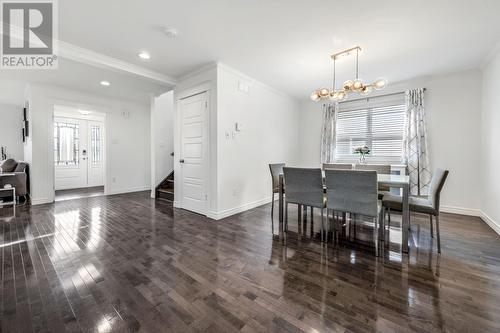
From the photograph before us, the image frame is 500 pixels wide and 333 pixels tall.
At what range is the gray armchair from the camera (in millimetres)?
4324

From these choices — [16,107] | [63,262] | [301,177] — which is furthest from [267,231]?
[16,107]

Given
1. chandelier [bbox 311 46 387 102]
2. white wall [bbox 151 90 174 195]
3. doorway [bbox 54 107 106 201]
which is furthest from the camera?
doorway [bbox 54 107 106 201]

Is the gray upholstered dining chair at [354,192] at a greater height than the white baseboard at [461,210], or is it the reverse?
the gray upholstered dining chair at [354,192]

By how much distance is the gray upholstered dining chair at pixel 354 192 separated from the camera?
7.32ft

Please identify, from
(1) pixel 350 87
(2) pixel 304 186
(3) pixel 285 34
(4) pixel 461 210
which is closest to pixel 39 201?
(2) pixel 304 186

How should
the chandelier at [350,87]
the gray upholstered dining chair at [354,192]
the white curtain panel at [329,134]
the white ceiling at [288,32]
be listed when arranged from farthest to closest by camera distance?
the white curtain panel at [329,134] → the chandelier at [350,87] → the gray upholstered dining chair at [354,192] → the white ceiling at [288,32]

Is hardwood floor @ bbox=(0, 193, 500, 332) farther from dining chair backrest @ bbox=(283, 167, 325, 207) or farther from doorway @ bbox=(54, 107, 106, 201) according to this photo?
doorway @ bbox=(54, 107, 106, 201)

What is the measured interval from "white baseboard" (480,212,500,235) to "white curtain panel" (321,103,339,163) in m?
2.63

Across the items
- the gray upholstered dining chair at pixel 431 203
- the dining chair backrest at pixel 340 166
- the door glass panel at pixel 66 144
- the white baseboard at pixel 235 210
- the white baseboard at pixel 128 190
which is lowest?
the white baseboard at pixel 235 210

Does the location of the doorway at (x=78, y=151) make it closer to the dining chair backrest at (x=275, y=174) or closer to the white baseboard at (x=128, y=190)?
the white baseboard at (x=128, y=190)

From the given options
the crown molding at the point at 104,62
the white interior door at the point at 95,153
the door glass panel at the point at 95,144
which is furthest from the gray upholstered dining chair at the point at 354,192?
the door glass panel at the point at 95,144

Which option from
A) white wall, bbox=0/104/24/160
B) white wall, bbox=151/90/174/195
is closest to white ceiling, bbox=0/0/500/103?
white wall, bbox=151/90/174/195

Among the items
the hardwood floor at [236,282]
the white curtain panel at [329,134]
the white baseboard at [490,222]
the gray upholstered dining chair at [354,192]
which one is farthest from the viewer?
the white curtain panel at [329,134]

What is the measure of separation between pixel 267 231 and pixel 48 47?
3.92 metres
